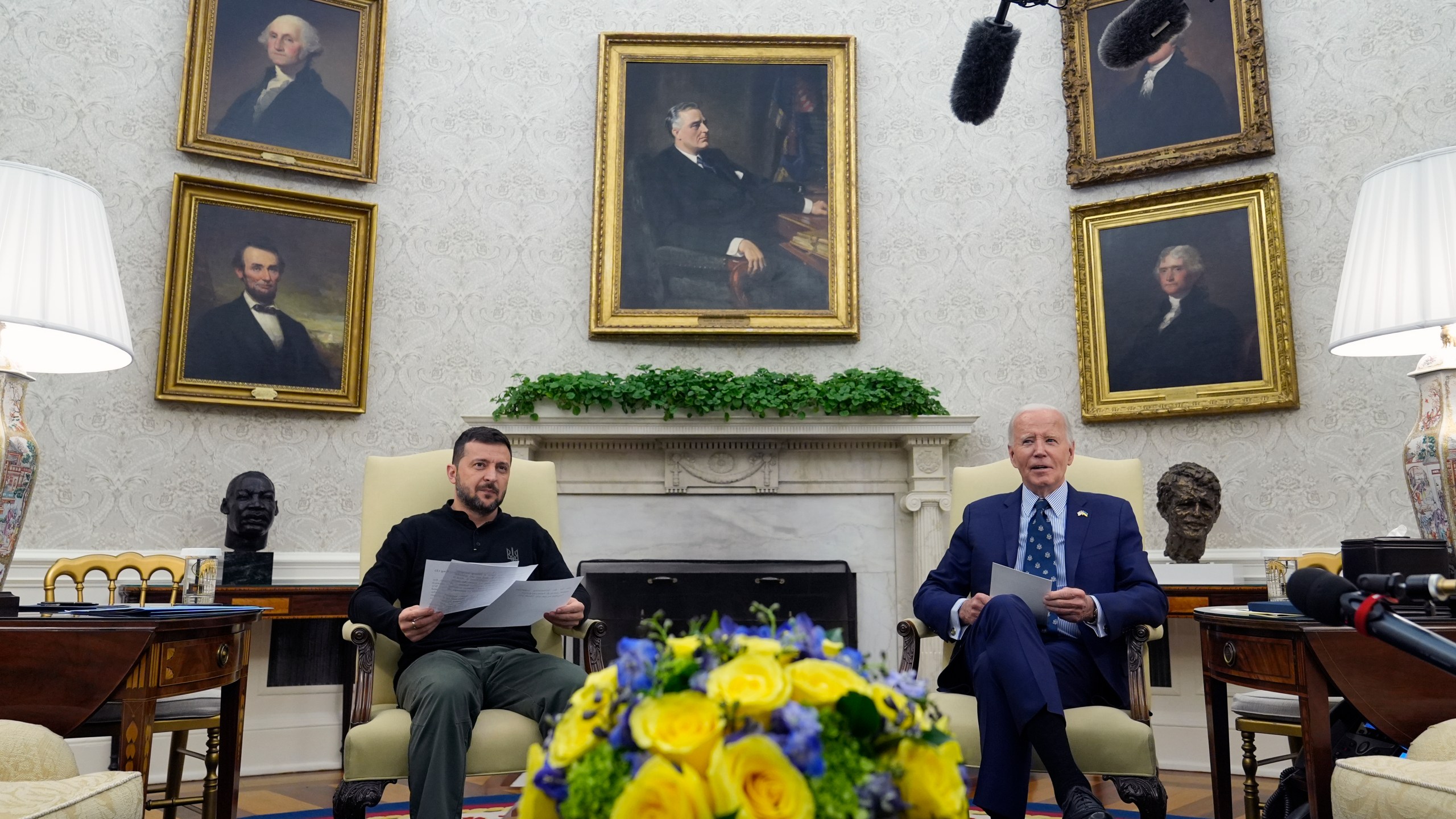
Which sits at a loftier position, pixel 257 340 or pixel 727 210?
pixel 727 210

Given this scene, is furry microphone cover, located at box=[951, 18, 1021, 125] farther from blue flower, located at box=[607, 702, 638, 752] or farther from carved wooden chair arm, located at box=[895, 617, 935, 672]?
blue flower, located at box=[607, 702, 638, 752]

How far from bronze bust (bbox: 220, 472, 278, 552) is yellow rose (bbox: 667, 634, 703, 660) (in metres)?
3.91

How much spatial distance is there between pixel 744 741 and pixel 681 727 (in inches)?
3.0

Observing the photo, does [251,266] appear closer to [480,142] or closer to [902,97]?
[480,142]

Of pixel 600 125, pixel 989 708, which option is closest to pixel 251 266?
pixel 600 125

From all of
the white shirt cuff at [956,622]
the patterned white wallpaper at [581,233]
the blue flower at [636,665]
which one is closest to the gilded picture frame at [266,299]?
the patterned white wallpaper at [581,233]

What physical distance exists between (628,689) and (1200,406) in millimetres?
4530

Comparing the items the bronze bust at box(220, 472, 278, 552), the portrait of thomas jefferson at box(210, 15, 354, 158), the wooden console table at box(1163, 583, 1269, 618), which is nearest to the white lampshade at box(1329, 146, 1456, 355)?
the wooden console table at box(1163, 583, 1269, 618)

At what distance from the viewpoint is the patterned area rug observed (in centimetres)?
363

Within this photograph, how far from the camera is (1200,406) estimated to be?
16.2ft

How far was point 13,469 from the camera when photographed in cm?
251

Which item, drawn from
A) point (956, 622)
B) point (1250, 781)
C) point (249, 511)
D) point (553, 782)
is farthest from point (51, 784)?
point (1250, 781)

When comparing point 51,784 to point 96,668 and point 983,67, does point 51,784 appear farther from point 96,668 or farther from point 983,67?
point 983,67

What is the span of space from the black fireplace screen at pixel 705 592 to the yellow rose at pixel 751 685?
3.85 m
